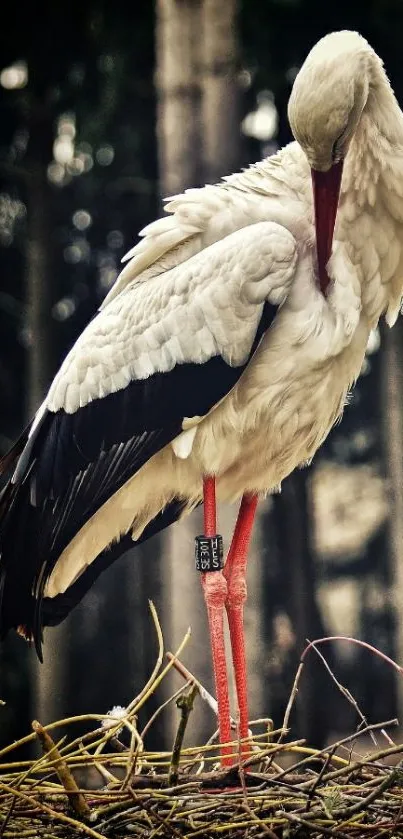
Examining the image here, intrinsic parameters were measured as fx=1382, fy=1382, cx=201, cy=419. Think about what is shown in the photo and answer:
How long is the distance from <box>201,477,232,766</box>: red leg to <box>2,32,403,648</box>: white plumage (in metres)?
0.08

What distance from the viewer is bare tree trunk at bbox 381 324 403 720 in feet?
27.2

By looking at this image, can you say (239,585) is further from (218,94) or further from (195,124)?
(218,94)

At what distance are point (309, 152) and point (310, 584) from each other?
19.9 ft

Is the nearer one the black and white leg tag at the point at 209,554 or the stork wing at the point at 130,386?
the stork wing at the point at 130,386

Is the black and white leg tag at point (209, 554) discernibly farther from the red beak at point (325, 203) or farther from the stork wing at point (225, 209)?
the red beak at point (325, 203)

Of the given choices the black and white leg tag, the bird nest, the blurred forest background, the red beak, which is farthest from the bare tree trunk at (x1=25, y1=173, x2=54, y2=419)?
the bird nest

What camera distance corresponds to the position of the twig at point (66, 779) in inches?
104

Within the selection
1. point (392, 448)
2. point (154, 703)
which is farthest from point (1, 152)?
point (154, 703)

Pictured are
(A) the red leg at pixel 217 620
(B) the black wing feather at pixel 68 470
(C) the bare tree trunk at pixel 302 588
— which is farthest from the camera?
(C) the bare tree trunk at pixel 302 588

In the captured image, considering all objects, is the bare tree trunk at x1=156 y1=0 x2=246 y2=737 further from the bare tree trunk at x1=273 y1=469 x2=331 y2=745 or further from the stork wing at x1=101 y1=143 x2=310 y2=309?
the stork wing at x1=101 y1=143 x2=310 y2=309

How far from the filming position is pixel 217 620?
3.49 metres

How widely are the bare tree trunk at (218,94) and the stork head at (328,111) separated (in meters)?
2.92

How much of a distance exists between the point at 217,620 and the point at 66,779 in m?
0.90

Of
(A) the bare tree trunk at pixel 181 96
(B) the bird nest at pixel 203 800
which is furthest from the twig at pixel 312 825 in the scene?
(A) the bare tree trunk at pixel 181 96
